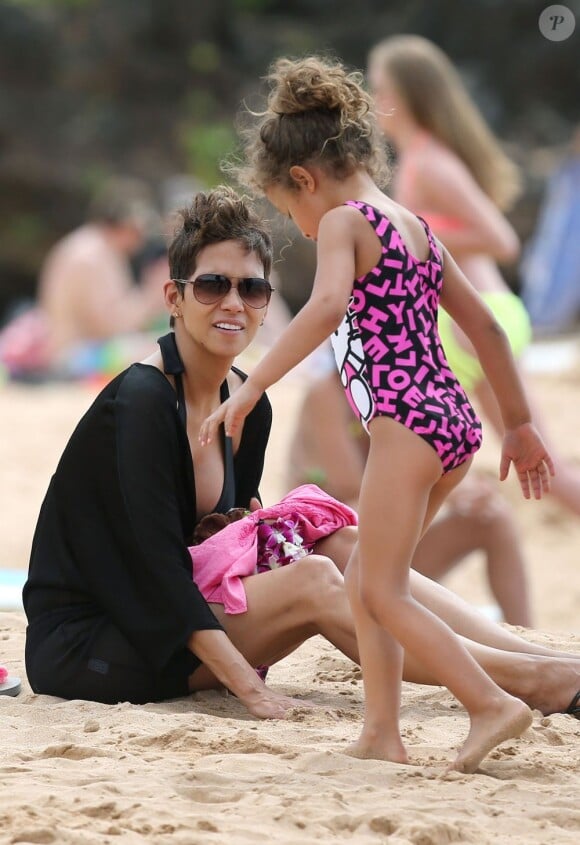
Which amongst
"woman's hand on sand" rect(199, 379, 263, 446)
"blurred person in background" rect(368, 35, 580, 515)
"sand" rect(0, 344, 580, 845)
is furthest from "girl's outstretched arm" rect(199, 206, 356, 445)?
"blurred person in background" rect(368, 35, 580, 515)

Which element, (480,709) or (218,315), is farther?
(218,315)

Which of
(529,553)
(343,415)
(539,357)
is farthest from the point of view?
(539,357)

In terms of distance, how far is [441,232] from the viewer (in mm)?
5535

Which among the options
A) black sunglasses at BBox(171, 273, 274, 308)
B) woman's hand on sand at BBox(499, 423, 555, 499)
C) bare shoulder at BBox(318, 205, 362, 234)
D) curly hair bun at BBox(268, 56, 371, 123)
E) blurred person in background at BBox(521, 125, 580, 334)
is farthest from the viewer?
blurred person in background at BBox(521, 125, 580, 334)

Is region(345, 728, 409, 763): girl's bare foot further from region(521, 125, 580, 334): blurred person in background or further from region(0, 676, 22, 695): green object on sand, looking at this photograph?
region(521, 125, 580, 334): blurred person in background

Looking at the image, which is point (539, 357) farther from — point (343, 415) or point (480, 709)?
point (480, 709)

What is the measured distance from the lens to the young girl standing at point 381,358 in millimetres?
2584

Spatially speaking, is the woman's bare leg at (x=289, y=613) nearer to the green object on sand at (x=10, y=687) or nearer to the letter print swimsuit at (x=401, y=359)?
the green object on sand at (x=10, y=687)

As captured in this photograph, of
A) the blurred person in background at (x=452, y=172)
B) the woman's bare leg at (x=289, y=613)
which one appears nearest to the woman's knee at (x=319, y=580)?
the woman's bare leg at (x=289, y=613)

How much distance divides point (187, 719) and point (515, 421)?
1031mm

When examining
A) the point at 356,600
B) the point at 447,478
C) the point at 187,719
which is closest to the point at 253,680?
the point at 187,719

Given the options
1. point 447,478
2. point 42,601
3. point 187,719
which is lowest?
point 187,719

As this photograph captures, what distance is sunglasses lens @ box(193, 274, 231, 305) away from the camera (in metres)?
3.17

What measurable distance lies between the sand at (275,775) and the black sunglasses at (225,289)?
1.00 metres
